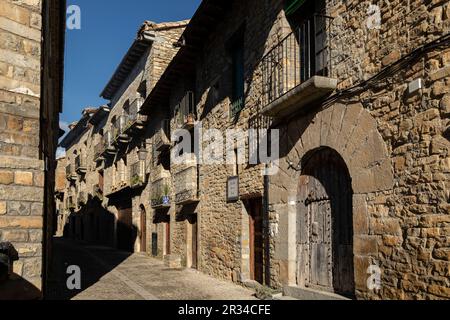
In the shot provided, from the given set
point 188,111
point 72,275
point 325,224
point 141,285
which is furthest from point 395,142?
point 72,275

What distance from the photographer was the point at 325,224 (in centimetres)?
620

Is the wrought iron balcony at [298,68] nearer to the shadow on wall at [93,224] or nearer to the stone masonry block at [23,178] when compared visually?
the stone masonry block at [23,178]

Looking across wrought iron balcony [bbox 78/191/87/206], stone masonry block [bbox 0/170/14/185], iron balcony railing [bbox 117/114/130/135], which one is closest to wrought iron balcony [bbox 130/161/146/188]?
iron balcony railing [bbox 117/114/130/135]

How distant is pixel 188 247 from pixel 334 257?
680 cm

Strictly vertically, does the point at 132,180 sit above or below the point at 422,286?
above

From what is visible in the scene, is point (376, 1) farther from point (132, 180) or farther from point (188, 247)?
point (132, 180)

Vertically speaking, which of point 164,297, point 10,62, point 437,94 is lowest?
point 164,297

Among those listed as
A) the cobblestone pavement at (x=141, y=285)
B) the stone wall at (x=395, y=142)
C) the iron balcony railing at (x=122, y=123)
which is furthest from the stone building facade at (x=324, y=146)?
the iron balcony railing at (x=122, y=123)

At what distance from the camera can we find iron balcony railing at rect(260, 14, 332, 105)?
6473 mm

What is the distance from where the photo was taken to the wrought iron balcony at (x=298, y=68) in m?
6.01

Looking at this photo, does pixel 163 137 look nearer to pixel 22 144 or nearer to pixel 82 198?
pixel 22 144

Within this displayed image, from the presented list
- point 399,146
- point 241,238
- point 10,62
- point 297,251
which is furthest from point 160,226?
point 399,146

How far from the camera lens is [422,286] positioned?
14.1 feet

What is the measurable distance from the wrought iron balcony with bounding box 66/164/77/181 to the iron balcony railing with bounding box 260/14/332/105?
86.7 feet
